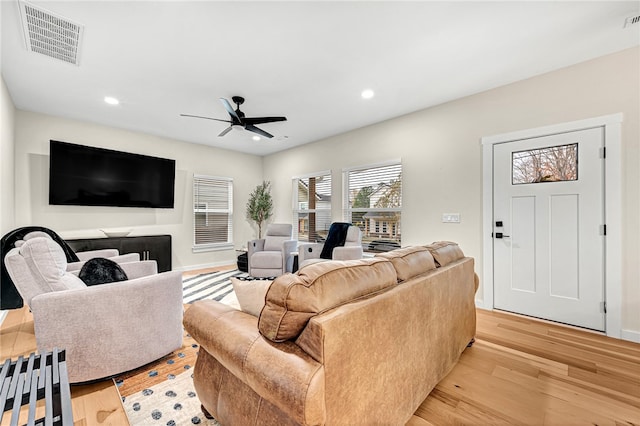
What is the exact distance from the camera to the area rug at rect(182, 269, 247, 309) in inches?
138

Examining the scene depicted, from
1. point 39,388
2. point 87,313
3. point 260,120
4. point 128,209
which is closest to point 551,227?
point 260,120

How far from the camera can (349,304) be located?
3.53 ft

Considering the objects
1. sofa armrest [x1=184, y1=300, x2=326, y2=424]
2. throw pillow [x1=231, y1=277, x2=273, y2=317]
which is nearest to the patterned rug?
sofa armrest [x1=184, y1=300, x2=326, y2=424]

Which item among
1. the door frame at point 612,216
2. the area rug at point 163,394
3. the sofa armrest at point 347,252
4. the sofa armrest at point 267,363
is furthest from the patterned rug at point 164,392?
the door frame at point 612,216

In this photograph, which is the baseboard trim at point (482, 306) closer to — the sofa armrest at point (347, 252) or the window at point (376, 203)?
the window at point (376, 203)

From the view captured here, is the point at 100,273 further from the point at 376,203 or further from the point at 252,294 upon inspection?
the point at 376,203

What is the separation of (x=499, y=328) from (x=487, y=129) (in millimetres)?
2227

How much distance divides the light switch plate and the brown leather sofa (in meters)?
2.12

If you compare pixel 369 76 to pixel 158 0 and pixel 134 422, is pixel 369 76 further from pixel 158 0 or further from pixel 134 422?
pixel 134 422

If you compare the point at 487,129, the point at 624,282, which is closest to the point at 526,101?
the point at 487,129

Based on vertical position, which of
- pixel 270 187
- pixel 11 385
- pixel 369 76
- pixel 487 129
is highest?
pixel 369 76

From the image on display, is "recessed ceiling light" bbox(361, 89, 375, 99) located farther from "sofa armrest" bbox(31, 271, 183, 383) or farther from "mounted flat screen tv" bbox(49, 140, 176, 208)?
"mounted flat screen tv" bbox(49, 140, 176, 208)

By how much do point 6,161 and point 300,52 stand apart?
364 cm

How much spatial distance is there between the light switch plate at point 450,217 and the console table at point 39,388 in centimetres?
367
